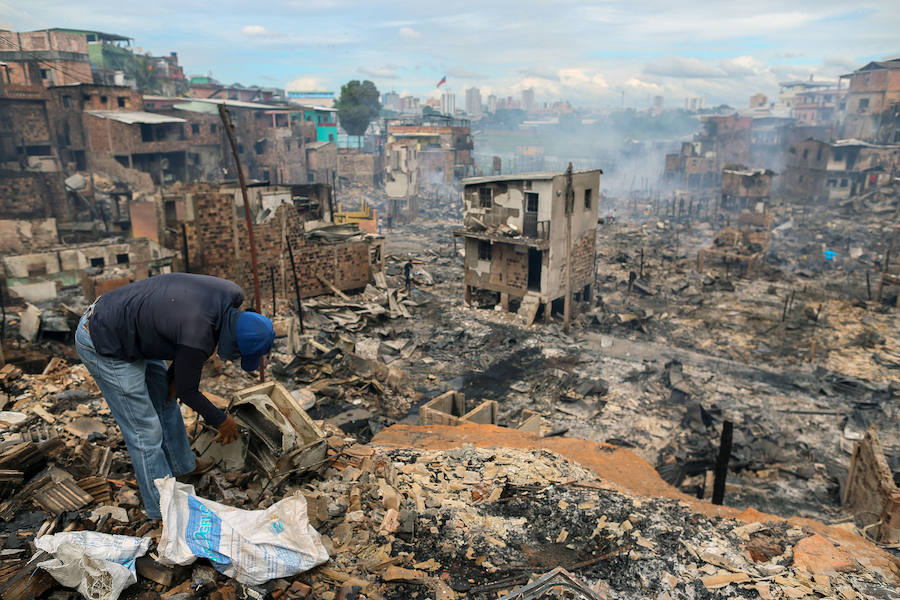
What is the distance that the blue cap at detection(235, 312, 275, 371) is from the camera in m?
4.00

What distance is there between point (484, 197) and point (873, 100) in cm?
5715

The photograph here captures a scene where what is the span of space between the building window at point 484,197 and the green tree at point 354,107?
4796 cm

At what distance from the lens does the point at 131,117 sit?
34969 millimetres

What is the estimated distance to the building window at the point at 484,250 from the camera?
23.9m

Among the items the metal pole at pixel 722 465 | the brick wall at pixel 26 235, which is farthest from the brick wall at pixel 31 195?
the metal pole at pixel 722 465

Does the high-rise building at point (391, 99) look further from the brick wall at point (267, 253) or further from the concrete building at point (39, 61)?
the brick wall at point (267, 253)

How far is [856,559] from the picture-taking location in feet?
17.5

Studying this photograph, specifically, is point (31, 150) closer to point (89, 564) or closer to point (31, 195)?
point (31, 195)

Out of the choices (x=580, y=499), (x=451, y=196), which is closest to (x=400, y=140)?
(x=451, y=196)

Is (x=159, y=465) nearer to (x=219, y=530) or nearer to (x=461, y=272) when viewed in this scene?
(x=219, y=530)

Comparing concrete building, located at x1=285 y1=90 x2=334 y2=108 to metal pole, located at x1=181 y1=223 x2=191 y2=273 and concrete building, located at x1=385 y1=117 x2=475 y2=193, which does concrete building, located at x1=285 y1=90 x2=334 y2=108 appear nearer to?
concrete building, located at x1=385 y1=117 x2=475 y2=193

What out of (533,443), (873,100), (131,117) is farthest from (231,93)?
→ (873,100)

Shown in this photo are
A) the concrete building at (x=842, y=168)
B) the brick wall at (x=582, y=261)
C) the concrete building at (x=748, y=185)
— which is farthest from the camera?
the concrete building at (x=842, y=168)

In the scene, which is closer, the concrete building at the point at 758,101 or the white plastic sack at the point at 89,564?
the white plastic sack at the point at 89,564
